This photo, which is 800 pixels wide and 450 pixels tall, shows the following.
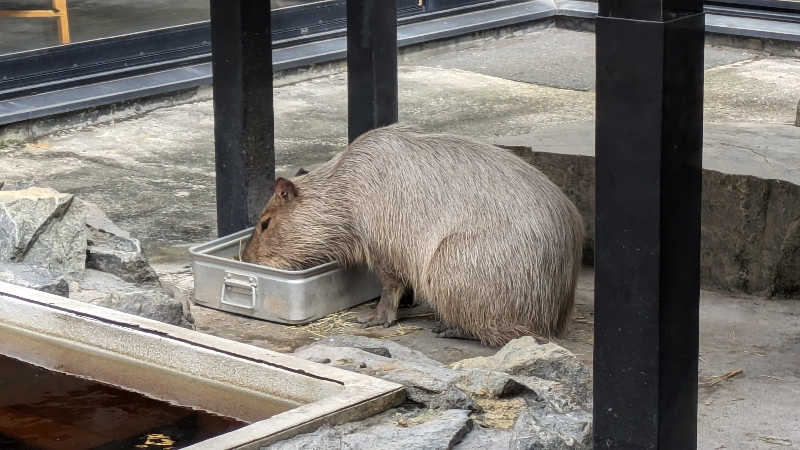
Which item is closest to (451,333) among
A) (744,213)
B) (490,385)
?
(744,213)

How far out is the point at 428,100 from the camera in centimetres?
1000

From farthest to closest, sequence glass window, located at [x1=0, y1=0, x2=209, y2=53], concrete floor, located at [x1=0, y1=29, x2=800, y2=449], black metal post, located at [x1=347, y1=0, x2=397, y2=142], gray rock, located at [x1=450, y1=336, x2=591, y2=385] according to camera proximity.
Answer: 1. glass window, located at [x1=0, y1=0, x2=209, y2=53]
2. black metal post, located at [x1=347, y1=0, x2=397, y2=142]
3. concrete floor, located at [x1=0, y1=29, x2=800, y2=449]
4. gray rock, located at [x1=450, y1=336, x2=591, y2=385]

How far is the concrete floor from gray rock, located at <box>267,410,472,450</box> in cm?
114

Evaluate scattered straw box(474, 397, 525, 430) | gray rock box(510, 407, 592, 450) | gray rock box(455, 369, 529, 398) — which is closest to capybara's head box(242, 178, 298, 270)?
gray rock box(455, 369, 529, 398)

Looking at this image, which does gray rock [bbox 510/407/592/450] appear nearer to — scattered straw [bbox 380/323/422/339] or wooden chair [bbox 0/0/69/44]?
scattered straw [bbox 380/323/422/339]

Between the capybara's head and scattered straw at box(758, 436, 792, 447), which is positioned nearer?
scattered straw at box(758, 436, 792, 447)

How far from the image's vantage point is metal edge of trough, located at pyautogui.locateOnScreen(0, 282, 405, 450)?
340cm

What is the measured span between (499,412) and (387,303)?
1.99m

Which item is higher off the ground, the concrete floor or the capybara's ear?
the capybara's ear

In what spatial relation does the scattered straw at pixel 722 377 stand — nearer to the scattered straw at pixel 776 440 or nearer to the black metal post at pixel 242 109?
the scattered straw at pixel 776 440

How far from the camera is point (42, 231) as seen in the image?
Answer: 534 centimetres

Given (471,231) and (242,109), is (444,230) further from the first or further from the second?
(242,109)

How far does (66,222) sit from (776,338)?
2.88m

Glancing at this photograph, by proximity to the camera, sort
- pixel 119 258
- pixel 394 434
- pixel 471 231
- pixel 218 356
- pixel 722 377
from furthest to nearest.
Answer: pixel 119 258 < pixel 471 231 < pixel 722 377 < pixel 218 356 < pixel 394 434
